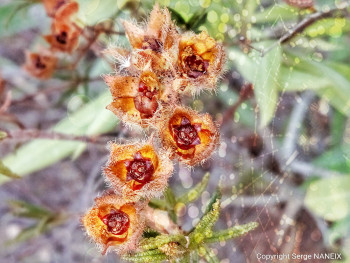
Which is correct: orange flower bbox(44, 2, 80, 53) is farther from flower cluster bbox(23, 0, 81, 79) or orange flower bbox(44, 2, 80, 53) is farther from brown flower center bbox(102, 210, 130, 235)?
brown flower center bbox(102, 210, 130, 235)

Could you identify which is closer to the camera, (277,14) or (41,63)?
(277,14)

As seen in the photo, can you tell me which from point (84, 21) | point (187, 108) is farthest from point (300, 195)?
point (84, 21)

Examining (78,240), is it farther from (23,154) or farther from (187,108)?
(187,108)

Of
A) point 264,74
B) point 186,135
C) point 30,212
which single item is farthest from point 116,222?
point 30,212

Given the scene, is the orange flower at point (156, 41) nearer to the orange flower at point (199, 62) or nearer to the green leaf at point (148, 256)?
the orange flower at point (199, 62)

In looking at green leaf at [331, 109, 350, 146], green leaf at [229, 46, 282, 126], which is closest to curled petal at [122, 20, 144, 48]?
green leaf at [229, 46, 282, 126]

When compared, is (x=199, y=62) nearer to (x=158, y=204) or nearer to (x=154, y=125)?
(x=154, y=125)

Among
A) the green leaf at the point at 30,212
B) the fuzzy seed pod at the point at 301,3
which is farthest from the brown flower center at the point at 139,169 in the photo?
the green leaf at the point at 30,212
